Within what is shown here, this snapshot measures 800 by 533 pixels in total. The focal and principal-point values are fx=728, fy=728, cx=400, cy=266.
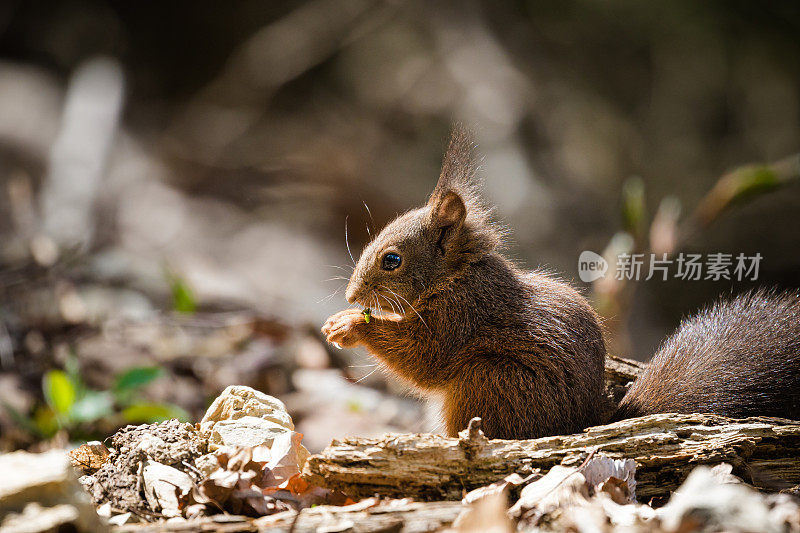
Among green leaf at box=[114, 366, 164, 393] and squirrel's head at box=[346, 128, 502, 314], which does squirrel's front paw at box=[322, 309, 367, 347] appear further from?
green leaf at box=[114, 366, 164, 393]

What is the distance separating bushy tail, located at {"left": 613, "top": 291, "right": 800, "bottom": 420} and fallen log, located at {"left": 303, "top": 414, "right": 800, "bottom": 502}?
0.76 ft

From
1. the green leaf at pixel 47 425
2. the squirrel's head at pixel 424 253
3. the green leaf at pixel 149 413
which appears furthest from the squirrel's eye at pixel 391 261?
the green leaf at pixel 47 425

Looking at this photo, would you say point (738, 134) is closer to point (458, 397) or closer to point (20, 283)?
point (458, 397)

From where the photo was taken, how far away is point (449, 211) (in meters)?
3.43

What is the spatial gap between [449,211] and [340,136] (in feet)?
19.3

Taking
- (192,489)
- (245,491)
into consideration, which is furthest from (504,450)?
(192,489)

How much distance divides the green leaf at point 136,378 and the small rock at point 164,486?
2.47m

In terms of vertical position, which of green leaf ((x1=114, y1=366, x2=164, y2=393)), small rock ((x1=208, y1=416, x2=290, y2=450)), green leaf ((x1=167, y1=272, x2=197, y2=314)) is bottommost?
small rock ((x1=208, y1=416, x2=290, y2=450))

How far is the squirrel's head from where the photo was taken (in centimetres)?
347

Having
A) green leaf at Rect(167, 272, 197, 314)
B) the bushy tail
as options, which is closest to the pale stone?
the bushy tail

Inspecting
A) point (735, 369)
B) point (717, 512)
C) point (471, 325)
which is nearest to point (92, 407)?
point (471, 325)

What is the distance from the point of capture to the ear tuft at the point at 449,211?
11.1ft

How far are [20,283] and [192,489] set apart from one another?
4285 mm

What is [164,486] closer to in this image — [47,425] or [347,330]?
[347,330]
